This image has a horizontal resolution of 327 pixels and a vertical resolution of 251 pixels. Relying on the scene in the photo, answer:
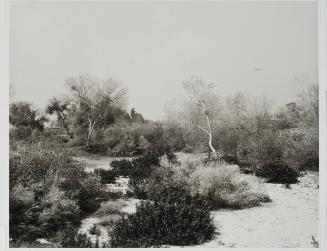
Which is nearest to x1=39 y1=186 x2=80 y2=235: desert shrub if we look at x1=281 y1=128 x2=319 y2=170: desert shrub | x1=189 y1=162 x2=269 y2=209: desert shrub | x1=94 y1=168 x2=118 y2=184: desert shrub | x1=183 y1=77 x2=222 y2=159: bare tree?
x1=94 y1=168 x2=118 y2=184: desert shrub

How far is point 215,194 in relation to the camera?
4.20m

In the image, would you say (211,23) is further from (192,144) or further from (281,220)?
(281,220)

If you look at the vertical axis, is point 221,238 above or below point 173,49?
below

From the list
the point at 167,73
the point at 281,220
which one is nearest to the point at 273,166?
the point at 281,220

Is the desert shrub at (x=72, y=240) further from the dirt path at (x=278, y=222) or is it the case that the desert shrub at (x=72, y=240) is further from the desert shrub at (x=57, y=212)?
the dirt path at (x=278, y=222)

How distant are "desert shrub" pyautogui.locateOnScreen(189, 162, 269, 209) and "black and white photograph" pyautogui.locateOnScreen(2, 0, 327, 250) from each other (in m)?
0.01

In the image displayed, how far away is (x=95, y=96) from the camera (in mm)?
4258

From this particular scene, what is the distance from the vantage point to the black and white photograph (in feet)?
13.5

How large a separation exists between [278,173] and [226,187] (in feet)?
1.81

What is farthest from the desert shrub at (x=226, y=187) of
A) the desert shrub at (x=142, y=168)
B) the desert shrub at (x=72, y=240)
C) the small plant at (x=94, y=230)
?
the desert shrub at (x=72, y=240)

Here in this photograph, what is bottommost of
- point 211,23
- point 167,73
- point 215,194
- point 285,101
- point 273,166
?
point 215,194

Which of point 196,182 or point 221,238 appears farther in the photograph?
point 196,182

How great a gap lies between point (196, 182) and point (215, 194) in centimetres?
22

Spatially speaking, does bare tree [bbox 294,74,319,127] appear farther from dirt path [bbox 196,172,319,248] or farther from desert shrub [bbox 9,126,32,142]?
desert shrub [bbox 9,126,32,142]
